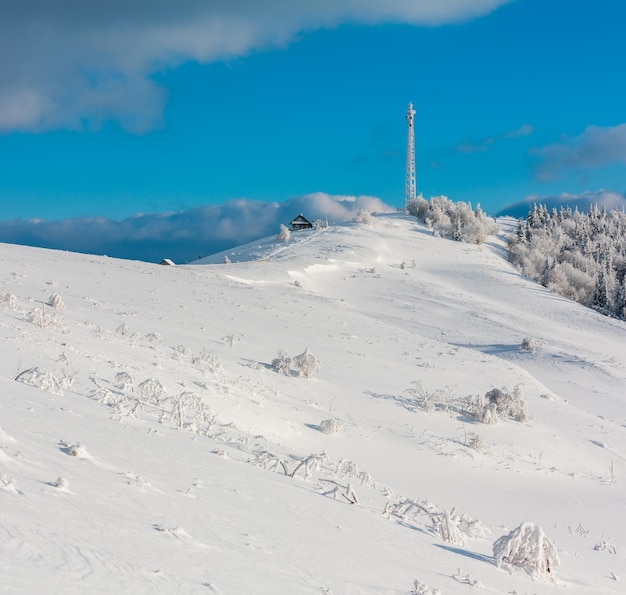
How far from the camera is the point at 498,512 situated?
9.81 meters

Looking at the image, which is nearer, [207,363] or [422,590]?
[422,590]

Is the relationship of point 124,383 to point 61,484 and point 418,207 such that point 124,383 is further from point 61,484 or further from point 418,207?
point 418,207

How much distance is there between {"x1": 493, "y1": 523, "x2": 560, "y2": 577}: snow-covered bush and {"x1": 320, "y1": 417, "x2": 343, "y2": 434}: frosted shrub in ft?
19.3

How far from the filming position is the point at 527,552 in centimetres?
579

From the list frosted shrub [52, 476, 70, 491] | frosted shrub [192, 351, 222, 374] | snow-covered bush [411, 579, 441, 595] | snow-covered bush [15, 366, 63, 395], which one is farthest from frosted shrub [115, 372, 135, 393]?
snow-covered bush [411, 579, 441, 595]

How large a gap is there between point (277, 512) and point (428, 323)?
85.0ft

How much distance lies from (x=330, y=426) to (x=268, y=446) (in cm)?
263

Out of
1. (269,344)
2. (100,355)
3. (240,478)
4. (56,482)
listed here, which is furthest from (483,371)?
(56,482)

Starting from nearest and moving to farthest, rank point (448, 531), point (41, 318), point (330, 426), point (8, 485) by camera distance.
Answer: point (8, 485)
point (448, 531)
point (330, 426)
point (41, 318)

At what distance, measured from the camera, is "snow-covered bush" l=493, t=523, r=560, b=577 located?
227 inches

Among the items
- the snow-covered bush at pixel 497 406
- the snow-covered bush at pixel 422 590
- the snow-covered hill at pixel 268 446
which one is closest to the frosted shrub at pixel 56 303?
the snow-covered hill at pixel 268 446

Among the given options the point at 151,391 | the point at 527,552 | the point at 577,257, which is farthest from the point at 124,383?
the point at 577,257

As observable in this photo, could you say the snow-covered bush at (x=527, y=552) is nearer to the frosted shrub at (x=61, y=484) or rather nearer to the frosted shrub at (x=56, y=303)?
the frosted shrub at (x=61, y=484)

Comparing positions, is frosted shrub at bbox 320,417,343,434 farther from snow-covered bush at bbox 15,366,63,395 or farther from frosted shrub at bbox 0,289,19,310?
frosted shrub at bbox 0,289,19,310
